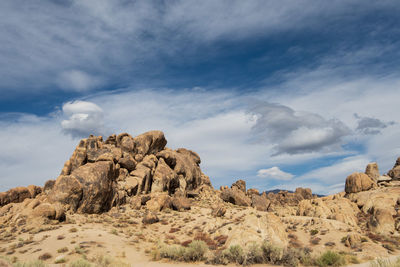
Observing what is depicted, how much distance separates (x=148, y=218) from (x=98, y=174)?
11.1 meters

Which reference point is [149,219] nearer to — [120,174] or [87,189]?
[87,189]

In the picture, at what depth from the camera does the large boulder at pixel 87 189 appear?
37.2 metres

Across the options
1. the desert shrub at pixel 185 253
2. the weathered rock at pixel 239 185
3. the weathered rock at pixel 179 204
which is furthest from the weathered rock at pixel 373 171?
the desert shrub at pixel 185 253

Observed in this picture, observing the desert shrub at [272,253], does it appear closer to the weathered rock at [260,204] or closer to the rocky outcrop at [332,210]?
the rocky outcrop at [332,210]

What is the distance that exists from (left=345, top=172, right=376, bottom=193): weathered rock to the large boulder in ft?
167

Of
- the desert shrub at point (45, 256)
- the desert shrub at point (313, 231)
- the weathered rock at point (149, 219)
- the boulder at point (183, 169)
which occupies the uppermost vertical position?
the boulder at point (183, 169)

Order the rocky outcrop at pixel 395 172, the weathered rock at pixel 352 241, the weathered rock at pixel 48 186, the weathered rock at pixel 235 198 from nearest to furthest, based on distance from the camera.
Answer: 1. the weathered rock at pixel 352 241
2. the weathered rock at pixel 48 186
3. the rocky outcrop at pixel 395 172
4. the weathered rock at pixel 235 198

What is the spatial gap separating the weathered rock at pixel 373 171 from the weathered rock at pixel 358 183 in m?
6.23

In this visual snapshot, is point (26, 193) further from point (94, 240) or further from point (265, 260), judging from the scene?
point (265, 260)

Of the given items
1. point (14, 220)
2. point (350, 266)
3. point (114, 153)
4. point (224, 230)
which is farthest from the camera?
point (114, 153)

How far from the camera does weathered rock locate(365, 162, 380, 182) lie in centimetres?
5984

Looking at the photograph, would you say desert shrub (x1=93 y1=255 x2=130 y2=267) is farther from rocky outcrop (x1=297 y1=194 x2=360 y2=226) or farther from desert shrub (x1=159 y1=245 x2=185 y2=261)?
rocky outcrop (x1=297 y1=194 x2=360 y2=226)

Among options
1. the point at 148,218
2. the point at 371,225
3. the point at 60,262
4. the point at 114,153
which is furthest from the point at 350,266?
the point at 114,153

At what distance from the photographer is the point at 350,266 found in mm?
18047
